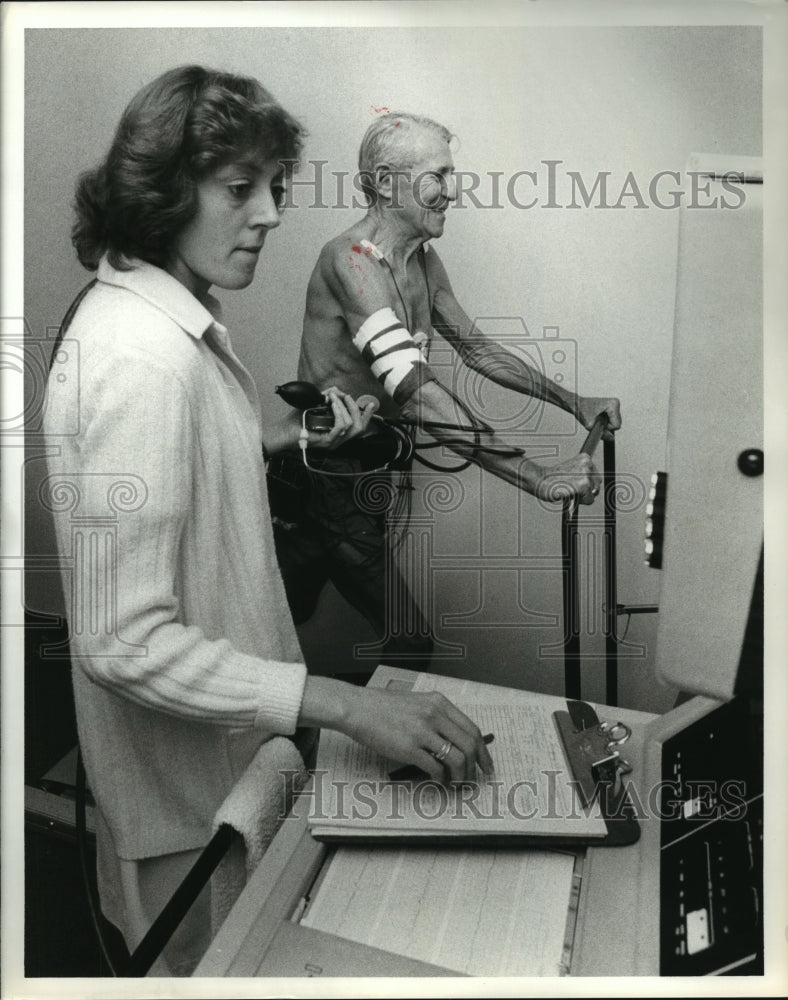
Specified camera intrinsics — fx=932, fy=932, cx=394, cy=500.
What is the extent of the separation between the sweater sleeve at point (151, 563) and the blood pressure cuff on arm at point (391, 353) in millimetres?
241

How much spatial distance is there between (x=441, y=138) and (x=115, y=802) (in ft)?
3.12

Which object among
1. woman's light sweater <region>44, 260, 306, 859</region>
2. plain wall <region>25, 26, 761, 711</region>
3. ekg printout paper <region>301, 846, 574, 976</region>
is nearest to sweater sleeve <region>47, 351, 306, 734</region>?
woman's light sweater <region>44, 260, 306, 859</region>

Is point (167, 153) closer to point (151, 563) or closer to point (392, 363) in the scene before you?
point (392, 363)

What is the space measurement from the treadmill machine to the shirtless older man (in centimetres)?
21

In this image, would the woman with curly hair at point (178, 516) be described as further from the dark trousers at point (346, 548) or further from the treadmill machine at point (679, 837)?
the treadmill machine at point (679, 837)

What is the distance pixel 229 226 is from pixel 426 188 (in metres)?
0.26

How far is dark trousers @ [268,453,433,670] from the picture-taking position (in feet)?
3.95

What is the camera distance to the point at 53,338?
120cm

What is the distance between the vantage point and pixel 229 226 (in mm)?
1177

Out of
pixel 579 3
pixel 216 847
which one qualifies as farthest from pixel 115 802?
pixel 579 3

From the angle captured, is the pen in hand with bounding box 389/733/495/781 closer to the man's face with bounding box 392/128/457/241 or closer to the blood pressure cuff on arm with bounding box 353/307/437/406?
the blood pressure cuff on arm with bounding box 353/307/437/406

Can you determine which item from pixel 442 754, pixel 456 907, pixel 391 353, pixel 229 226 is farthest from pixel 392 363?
pixel 456 907

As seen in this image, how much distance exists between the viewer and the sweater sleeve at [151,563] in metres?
1.12

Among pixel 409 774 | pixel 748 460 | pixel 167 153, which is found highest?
pixel 167 153
